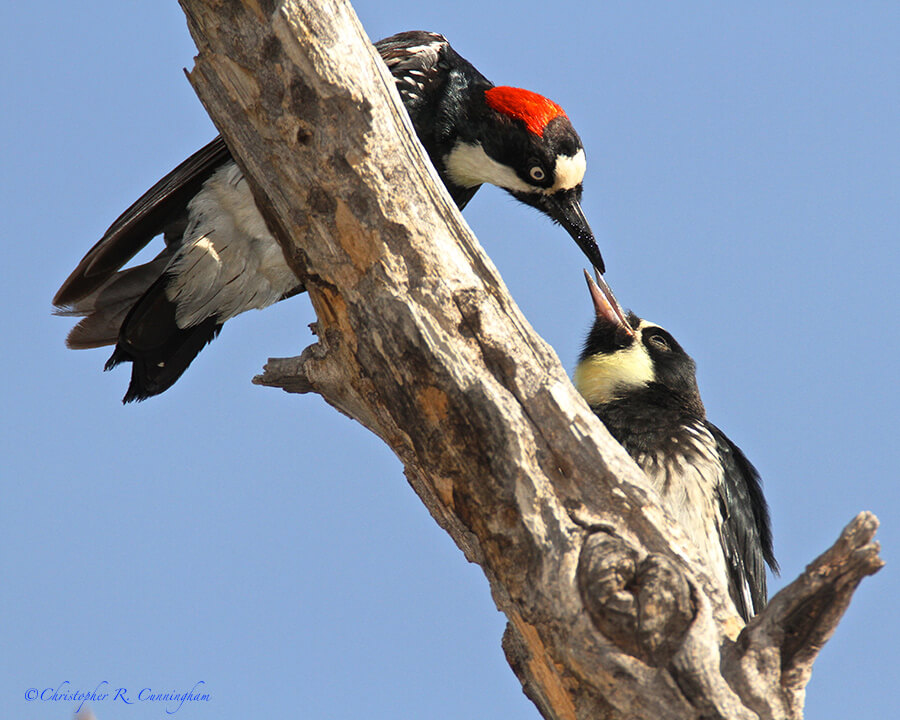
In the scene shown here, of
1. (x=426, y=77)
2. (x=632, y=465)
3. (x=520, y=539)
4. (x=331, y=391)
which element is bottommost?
(x=520, y=539)

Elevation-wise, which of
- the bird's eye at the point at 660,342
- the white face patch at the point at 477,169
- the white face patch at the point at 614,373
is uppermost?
the white face patch at the point at 477,169

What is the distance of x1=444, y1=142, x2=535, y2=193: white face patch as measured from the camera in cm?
419

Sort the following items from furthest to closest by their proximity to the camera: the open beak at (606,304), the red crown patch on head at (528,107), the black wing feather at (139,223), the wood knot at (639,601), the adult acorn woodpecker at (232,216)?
the open beak at (606,304)
the red crown patch on head at (528,107)
the adult acorn woodpecker at (232,216)
the black wing feather at (139,223)
the wood knot at (639,601)

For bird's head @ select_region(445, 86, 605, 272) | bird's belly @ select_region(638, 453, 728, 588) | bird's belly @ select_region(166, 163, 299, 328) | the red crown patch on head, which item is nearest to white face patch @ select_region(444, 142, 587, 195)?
bird's head @ select_region(445, 86, 605, 272)

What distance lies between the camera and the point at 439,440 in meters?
2.43

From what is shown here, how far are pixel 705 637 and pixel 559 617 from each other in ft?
1.07

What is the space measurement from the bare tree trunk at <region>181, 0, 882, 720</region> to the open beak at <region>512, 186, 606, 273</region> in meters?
1.71

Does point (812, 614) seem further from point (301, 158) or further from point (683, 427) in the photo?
point (683, 427)

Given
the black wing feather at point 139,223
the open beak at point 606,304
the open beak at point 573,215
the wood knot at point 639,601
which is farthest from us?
the open beak at point 606,304

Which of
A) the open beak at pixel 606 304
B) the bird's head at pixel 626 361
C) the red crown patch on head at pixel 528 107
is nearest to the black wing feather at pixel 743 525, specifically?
the bird's head at pixel 626 361

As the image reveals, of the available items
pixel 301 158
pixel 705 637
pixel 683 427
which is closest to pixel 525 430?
pixel 705 637

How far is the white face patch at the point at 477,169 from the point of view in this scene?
13.8ft

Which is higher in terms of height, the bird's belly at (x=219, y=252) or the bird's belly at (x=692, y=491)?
the bird's belly at (x=219, y=252)

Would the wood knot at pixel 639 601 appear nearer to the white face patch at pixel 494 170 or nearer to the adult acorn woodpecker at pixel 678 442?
the adult acorn woodpecker at pixel 678 442
